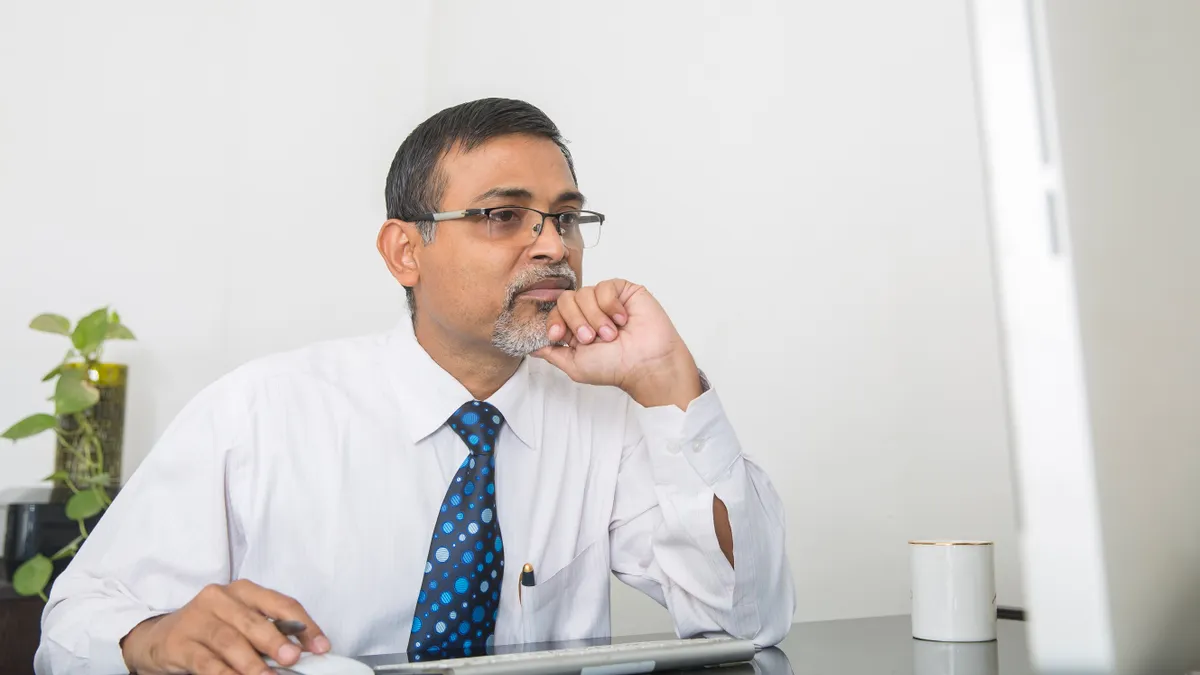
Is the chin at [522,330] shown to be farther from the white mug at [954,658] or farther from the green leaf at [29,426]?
the green leaf at [29,426]

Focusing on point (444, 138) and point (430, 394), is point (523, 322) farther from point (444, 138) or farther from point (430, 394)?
point (444, 138)

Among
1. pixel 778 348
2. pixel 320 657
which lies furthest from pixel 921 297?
pixel 320 657

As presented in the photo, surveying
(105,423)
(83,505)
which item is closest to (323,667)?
(83,505)

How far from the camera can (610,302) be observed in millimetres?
1377

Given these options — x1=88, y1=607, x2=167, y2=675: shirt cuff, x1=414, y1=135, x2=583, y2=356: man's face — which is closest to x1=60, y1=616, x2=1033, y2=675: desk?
x1=88, y1=607, x2=167, y2=675: shirt cuff

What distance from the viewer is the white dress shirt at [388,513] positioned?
124cm

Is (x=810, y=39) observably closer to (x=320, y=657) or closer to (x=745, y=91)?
(x=745, y=91)

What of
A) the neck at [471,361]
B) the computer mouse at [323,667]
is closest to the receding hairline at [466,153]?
the neck at [471,361]

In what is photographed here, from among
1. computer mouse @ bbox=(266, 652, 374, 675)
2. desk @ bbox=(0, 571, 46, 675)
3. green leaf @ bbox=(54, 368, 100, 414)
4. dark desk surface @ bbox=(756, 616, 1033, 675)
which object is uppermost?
green leaf @ bbox=(54, 368, 100, 414)

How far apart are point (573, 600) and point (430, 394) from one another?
38 centimetres

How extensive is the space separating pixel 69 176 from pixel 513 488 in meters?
1.64

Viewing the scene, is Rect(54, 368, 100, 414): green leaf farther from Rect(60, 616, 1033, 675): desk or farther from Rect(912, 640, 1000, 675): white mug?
Rect(912, 640, 1000, 675): white mug

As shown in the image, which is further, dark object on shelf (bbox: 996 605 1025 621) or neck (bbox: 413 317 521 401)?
neck (bbox: 413 317 521 401)

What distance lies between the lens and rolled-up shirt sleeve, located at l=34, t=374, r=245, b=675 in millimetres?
1132
